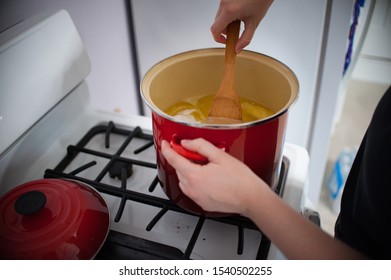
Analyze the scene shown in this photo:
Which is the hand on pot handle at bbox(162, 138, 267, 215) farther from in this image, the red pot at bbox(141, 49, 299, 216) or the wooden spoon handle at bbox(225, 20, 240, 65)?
the wooden spoon handle at bbox(225, 20, 240, 65)

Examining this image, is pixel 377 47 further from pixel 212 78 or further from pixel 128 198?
pixel 128 198

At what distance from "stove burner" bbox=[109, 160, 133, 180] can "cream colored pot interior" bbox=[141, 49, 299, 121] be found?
13 centimetres

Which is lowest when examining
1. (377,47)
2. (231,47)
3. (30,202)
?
(377,47)

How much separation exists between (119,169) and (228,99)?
0.82 ft

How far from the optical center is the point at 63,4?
915mm

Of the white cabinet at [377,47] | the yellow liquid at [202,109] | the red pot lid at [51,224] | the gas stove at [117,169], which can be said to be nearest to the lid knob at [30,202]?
the red pot lid at [51,224]

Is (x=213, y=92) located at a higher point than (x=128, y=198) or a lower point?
higher

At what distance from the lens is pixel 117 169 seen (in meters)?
0.70

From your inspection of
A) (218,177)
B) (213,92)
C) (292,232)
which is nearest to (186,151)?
(218,177)

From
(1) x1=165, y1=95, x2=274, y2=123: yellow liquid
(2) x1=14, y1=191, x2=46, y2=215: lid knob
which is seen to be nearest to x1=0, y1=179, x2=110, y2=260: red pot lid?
(2) x1=14, y1=191, x2=46, y2=215: lid knob

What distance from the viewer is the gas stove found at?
574 millimetres

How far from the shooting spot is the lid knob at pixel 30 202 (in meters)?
0.51
